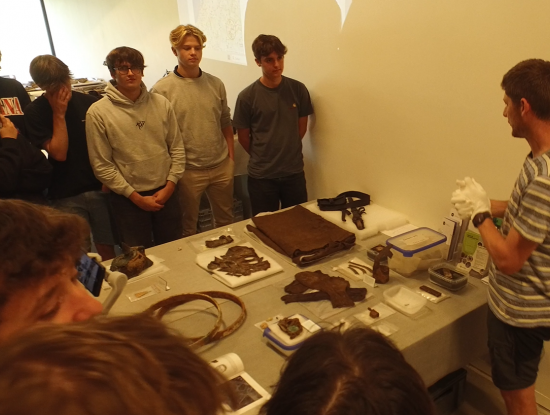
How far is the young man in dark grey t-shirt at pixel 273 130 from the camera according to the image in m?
2.54

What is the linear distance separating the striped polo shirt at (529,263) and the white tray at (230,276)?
0.80m

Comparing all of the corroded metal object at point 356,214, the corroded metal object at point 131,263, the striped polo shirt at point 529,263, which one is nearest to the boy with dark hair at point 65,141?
the corroded metal object at point 131,263

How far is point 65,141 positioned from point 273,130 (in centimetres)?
109

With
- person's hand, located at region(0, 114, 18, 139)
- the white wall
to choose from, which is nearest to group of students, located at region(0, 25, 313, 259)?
person's hand, located at region(0, 114, 18, 139)

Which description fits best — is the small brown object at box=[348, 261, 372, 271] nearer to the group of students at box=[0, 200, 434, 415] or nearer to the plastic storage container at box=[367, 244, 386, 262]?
the plastic storage container at box=[367, 244, 386, 262]

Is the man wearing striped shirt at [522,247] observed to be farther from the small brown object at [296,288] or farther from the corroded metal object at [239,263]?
the corroded metal object at [239,263]

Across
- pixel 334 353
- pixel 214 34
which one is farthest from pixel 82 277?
pixel 214 34

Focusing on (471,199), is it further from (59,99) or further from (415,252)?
(59,99)

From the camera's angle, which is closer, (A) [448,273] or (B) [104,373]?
(B) [104,373]

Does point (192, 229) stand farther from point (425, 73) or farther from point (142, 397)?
point (142, 397)

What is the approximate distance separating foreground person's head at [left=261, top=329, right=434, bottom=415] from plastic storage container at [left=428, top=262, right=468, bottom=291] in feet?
3.53

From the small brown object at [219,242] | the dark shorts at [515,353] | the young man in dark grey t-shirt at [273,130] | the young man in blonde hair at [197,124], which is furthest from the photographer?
the young man in dark grey t-shirt at [273,130]

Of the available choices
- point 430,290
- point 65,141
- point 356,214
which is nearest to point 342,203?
point 356,214

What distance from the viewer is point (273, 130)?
2.58 meters
